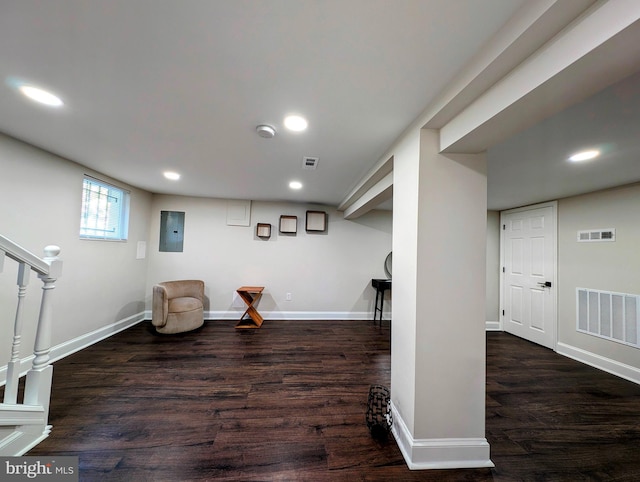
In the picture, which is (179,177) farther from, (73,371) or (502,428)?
(502,428)

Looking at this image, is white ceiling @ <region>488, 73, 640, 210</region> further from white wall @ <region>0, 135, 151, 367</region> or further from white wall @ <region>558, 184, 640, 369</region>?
white wall @ <region>0, 135, 151, 367</region>

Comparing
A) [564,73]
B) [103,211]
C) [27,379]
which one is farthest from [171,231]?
[564,73]

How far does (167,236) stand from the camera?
432 cm

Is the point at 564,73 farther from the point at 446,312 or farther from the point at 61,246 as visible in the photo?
the point at 61,246

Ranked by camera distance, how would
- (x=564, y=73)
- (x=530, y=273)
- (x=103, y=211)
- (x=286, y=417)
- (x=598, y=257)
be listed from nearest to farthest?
(x=564, y=73) < (x=286, y=417) < (x=598, y=257) < (x=103, y=211) < (x=530, y=273)

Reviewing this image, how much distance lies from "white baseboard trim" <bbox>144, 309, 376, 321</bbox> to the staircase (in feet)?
8.81

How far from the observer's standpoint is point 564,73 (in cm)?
85

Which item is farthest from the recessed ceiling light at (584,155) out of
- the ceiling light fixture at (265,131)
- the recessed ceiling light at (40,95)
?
the recessed ceiling light at (40,95)

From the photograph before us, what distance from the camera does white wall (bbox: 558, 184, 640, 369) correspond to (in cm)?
268

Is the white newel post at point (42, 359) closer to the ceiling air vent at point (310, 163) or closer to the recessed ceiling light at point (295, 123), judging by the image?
the recessed ceiling light at point (295, 123)

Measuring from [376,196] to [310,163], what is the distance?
886 millimetres

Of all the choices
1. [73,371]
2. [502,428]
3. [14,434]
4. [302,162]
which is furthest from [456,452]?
[73,371]

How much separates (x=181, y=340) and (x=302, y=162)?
9.80ft

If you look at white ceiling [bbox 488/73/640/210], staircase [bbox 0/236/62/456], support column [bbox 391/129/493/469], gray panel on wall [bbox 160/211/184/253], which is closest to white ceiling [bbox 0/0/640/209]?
white ceiling [bbox 488/73/640/210]
